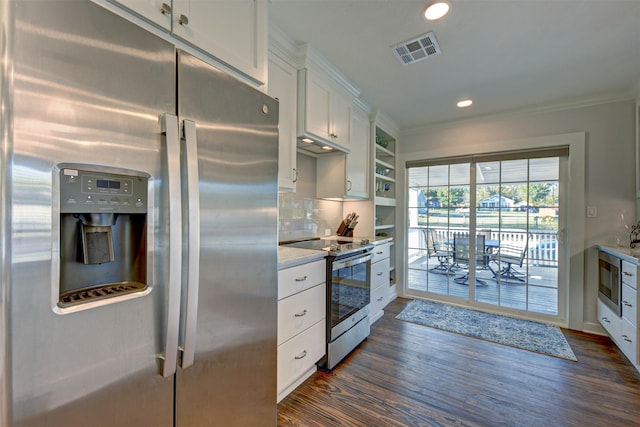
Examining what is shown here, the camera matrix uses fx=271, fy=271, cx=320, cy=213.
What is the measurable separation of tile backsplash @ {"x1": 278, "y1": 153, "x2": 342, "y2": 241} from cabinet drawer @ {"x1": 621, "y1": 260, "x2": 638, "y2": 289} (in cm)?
253

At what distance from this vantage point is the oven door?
2107 millimetres

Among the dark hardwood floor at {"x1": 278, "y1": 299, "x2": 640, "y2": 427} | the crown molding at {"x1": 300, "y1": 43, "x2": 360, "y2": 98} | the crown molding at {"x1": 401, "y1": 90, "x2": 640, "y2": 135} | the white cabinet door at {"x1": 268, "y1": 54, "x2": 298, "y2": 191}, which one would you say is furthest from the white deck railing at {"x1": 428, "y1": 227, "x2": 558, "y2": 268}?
the white cabinet door at {"x1": 268, "y1": 54, "x2": 298, "y2": 191}

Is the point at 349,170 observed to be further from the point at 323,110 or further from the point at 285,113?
the point at 285,113

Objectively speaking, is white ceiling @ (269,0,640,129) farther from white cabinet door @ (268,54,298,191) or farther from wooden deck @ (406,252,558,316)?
wooden deck @ (406,252,558,316)

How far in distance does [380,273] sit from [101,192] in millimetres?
2740

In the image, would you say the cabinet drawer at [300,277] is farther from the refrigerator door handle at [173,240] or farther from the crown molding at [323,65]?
the crown molding at [323,65]

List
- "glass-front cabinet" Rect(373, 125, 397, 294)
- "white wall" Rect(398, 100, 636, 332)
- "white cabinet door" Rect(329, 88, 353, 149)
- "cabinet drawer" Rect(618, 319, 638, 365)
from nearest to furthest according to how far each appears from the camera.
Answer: "cabinet drawer" Rect(618, 319, 638, 365) → "white cabinet door" Rect(329, 88, 353, 149) → "white wall" Rect(398, 100, 636, 332) → "glass-front cabinet" Rect(373, 125, 397, 294)

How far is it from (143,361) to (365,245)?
195 cm

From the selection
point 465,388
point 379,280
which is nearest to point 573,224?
point 379,280

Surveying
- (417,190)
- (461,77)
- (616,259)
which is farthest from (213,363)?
(417,190)

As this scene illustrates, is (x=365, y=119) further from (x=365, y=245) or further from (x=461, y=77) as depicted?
(x=365, y=245)

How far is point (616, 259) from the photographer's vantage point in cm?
235

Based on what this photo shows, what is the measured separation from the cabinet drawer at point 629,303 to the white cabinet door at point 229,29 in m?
3.02

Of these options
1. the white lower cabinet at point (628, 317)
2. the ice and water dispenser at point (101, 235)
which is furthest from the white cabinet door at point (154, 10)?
the white lower cabinet at point (628, 317)
